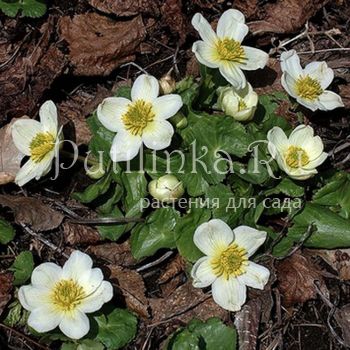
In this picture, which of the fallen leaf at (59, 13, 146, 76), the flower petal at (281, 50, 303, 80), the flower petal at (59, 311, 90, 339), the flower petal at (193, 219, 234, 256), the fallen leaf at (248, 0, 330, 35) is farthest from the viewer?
the fallen leaf at (248, 0, 330, 35)

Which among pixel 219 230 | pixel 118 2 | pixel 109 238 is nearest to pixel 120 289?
pixel 109 238

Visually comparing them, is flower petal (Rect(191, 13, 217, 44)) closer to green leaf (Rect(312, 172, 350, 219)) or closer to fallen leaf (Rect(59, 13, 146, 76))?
fallen leaf (Rect(59, 13, 146, 76))

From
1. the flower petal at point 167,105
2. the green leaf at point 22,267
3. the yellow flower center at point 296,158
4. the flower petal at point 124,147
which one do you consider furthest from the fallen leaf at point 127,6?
the green leaf at point 22,267

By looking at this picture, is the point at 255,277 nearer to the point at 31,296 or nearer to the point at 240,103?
the point at 240,103

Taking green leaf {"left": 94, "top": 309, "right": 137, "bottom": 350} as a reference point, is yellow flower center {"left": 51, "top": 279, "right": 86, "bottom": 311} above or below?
above

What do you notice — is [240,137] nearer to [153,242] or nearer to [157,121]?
[157,121]

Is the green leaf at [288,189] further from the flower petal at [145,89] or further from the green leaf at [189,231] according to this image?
the flower petal at [145,89]

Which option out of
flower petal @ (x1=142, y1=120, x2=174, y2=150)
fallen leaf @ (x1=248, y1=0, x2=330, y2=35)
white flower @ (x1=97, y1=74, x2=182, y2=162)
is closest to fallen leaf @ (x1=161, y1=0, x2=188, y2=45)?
fallen leaf @ (x1=248, y1=0, x2=330, y2=35)
